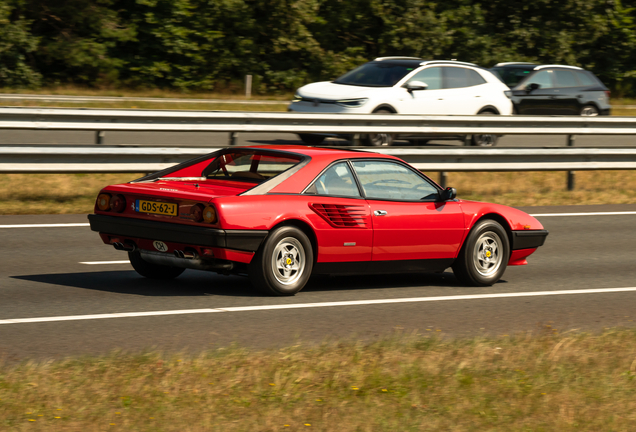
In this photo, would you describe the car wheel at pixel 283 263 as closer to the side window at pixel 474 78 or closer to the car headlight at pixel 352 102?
the car headlight at pixel 352 102

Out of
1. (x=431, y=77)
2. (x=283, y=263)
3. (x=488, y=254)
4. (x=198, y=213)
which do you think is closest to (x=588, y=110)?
(x=431, y=77)

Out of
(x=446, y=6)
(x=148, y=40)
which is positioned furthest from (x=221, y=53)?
(x=446, y=6)

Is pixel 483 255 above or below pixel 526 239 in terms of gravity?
below

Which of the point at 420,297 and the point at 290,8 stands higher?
the point at 290,8

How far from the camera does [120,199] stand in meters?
7.74

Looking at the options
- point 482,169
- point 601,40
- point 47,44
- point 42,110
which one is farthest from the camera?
point 601,40

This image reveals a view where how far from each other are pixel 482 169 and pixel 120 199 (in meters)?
8.44

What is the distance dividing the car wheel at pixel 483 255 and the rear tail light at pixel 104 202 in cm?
324

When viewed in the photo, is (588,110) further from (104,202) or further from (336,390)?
(336,390)

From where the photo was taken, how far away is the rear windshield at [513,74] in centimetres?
2252

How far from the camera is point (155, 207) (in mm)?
7527

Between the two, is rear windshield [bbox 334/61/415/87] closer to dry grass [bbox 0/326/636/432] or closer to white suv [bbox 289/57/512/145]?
white suv [bbox 289/57/512/145]

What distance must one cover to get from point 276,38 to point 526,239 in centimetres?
2541

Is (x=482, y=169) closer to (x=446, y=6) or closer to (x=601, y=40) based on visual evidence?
(x=446, y=6)
